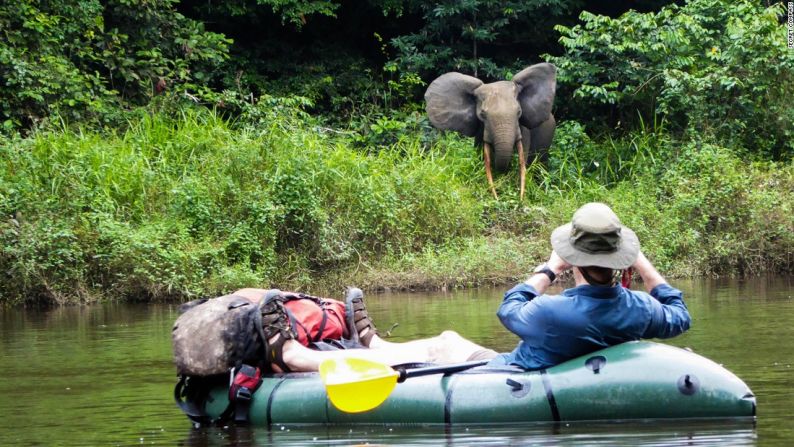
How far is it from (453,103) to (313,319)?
10190 mm

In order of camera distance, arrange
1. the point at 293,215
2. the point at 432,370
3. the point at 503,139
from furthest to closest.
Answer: the point at 503,139
the point at 293,215
the point at 432,370

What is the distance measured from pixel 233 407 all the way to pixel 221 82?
13.2m

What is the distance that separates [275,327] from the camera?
19.9 ft

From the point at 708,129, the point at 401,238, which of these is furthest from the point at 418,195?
the point at 708,129

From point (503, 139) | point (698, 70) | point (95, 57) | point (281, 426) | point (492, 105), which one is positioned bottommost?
point (281, 426)

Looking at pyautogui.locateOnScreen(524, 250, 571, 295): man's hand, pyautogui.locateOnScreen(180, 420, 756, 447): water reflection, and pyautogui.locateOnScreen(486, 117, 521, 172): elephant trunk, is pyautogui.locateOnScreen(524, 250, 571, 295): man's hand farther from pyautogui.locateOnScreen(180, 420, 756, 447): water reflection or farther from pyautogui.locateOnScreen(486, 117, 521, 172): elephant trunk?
pyautogui.locateOnScreen(486, 117, 521, 172): elephant trunk

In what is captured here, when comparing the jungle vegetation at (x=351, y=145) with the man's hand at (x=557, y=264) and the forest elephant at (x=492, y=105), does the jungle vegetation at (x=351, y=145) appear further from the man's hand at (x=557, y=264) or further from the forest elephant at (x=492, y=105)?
the man's hand at (x=557, y=264)

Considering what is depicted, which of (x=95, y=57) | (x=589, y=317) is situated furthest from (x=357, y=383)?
(x=95, y=57)

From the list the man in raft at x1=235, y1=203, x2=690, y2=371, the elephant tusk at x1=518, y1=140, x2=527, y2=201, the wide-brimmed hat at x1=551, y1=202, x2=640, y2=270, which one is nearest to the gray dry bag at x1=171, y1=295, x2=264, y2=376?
the man in raft at x1=235, y1=203, x2=690, y2=371

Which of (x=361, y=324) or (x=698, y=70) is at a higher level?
(x=698, y=70)

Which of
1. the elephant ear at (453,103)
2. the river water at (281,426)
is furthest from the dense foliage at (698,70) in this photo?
the river water at (281,426)

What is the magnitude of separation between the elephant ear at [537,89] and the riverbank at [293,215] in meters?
1.10

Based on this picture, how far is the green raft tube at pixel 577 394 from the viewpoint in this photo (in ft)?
17.8

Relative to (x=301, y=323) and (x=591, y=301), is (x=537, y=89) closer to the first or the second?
(x=301, y=323)
